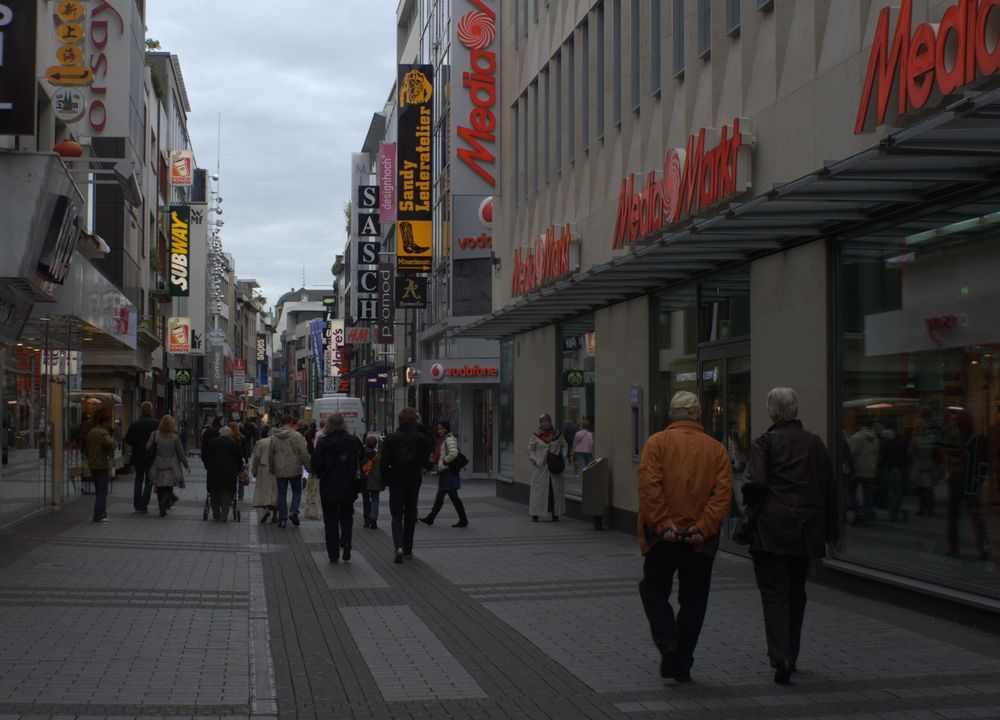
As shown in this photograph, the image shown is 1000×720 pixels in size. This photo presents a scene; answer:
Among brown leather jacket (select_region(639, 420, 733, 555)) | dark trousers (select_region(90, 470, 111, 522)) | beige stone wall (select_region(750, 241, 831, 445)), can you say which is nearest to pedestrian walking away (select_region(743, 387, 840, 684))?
brown leather jacket (select_region(639, 420, 733, 555))

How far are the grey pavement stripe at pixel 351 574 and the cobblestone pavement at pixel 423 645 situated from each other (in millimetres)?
33

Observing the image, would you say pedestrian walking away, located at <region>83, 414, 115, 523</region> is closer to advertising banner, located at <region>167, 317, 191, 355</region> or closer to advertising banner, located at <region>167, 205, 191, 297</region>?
advertising banner, located at <region>167, 205, 191, 297</region>

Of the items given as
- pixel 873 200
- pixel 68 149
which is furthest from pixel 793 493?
pixel 68 149

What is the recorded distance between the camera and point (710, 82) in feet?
53.8

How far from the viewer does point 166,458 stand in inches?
885

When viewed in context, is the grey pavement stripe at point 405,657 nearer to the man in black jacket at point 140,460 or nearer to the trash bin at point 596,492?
the trash bin at point 596,492

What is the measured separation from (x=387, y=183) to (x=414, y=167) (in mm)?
13982

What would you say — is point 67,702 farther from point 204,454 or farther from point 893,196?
point 204,454

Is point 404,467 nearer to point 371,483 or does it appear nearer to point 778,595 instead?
point 371,483

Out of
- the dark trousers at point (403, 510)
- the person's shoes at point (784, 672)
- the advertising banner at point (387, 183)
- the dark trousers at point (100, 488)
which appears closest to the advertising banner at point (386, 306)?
the advertising banner at point (387, 183)

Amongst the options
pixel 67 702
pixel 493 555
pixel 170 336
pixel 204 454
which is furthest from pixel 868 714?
pixel 170 336

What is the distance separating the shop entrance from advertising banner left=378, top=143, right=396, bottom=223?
37.9 meters

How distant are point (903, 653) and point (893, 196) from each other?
4070 mm

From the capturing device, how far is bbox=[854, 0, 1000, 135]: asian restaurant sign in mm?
9289
